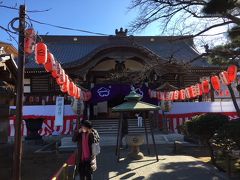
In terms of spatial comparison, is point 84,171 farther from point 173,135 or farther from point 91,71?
point 91,71

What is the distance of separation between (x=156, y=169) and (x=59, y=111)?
13.6 metres

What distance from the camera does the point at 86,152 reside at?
881cm

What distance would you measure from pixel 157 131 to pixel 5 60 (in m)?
14.8

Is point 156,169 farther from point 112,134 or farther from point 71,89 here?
point 112,134

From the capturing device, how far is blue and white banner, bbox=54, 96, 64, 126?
23.7 meters

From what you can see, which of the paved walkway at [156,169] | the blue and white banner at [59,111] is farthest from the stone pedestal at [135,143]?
the blue and white banner at [59,111]

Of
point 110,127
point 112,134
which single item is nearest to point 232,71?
point 112,134

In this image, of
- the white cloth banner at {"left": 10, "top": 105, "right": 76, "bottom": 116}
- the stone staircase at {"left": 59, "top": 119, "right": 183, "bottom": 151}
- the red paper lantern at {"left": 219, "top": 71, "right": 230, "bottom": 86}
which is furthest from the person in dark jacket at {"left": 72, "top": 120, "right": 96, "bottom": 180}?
the white cloth banner at {"left": 10, "top": 105, "right": 76, "bottom": 116}

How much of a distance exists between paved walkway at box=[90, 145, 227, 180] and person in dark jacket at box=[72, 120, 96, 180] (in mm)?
1805

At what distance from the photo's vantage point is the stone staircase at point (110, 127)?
24305mm

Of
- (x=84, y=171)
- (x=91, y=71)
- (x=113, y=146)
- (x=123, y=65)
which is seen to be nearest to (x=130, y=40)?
(x=123, y=65)

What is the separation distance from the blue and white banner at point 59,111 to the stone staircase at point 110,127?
8.34 ft

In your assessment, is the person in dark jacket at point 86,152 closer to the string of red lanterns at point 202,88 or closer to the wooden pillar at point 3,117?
the wooden pillar at point 3,117

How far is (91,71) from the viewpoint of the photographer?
28156 mm
